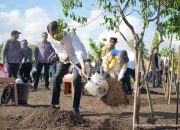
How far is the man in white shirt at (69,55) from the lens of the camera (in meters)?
7.93

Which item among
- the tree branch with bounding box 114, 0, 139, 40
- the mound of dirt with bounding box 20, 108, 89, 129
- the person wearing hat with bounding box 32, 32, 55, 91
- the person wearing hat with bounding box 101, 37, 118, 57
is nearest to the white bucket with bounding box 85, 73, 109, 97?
the mound of dirt with bounding box 20, 108, 89, 129

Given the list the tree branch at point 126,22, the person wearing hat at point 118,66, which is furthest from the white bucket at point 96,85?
the person wearing hat at point 118,66

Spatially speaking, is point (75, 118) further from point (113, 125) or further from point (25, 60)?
point (25, 60)

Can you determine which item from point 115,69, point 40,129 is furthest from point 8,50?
point 40,129

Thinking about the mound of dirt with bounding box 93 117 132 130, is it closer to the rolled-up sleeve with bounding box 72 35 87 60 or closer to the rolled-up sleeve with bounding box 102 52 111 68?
the rolled-up sleeve with bounding box 72 35 87 60

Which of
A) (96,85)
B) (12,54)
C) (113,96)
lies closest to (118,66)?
(12,54)

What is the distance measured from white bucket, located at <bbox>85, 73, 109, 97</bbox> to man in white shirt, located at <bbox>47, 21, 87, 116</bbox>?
28 centimetres

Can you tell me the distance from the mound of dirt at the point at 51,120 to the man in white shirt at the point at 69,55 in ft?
1.55

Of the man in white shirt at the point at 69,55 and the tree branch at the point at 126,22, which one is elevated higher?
the tree branch at the point at 126,22

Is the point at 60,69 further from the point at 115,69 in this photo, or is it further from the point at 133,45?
the point at 115,69

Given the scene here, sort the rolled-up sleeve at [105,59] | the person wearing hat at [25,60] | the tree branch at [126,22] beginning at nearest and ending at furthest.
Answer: the tree branch at [126,22] < the rolled-up sleeve at [105,59] < the person wearing hat at [25,60]

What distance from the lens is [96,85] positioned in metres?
7.61

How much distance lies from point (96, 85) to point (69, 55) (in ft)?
3.24

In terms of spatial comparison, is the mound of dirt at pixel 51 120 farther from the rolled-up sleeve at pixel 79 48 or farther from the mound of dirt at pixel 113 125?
the rolled-up sleeve at pixel 79 48
